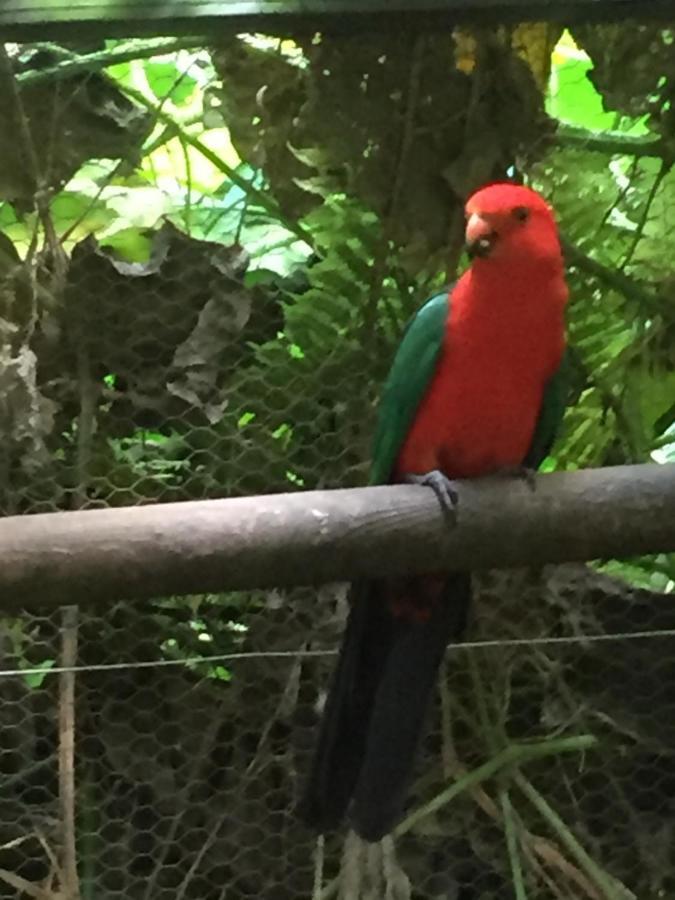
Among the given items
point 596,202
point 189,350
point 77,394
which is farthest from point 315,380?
point 596,202

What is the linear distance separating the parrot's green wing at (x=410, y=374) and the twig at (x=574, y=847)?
391mm

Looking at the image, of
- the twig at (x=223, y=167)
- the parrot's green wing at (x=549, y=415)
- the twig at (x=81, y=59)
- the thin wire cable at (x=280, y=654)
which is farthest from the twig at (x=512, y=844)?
the twig at (x=81, y=59)

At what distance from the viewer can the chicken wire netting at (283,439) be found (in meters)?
1.15

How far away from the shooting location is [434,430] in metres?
1.07

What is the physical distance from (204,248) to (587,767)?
2.16ft

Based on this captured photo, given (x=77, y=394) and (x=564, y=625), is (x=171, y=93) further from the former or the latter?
(x=564, y=625)


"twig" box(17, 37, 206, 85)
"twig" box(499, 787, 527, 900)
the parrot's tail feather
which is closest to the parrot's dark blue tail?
the parrot's tail feather

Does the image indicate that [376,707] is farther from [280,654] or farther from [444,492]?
[444,492]

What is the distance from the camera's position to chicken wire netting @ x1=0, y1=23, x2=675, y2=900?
3.78ft

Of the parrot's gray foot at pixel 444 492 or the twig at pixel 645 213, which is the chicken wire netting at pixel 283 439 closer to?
the twig at pixel 645 213

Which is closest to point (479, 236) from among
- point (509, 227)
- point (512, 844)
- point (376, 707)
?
point (509, 227)

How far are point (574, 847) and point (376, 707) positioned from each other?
12.2 inches

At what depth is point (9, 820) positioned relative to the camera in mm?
1226

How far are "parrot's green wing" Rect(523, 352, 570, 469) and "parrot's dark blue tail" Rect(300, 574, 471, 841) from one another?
0.16 meters
